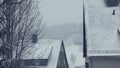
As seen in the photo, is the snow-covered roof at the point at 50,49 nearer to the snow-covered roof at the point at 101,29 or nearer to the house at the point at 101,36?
the snow-covered roof at the point at 101,29

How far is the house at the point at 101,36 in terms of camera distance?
53.0 feet

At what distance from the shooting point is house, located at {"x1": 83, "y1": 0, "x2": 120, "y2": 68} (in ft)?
53.0

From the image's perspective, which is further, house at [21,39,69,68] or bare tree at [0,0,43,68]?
house at [21,39,69,68]

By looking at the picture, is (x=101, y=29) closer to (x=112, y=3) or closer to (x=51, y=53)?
(x=112, y=3)

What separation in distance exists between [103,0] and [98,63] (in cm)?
546

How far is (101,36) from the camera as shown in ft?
56.2

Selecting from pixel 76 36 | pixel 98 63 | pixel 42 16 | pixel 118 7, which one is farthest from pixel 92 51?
pixel 76 36

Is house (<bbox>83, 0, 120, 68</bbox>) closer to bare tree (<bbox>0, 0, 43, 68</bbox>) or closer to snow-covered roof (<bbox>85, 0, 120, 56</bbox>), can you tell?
snow-covered roof (<bbox>85, 0, 120, 56</bbox>)

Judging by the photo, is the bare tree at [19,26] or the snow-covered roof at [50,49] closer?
the bare tree at [19,26]

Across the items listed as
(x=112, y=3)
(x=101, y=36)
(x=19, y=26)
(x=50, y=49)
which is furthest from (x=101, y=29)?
(x=50, y=49)

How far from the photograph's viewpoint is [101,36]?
1712cm

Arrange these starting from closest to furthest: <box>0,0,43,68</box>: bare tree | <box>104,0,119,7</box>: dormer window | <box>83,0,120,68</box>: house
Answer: <box>0,0,43,68</box>: bare tree < <box>83,0,120,68</box>: house < <box>104,0,119,7</box>: dormer window

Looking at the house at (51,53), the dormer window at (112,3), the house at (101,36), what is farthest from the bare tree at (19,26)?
the house at (51,53)

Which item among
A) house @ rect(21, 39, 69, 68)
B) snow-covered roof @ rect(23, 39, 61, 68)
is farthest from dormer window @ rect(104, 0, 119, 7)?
snow-covered roof @ rect(23, 39, 61, 68)
